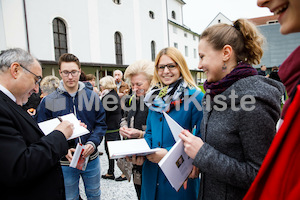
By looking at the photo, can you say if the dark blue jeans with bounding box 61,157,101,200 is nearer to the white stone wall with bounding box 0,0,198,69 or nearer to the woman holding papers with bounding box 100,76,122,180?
the woman holding papers with bounding box 100,76,122,180

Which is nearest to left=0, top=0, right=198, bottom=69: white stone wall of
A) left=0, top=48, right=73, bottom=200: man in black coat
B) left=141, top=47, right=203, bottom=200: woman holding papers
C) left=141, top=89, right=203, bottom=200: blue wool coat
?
left=0, top=48, right=73, bottom=200: man in black coat

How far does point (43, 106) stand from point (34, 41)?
36.6 ft

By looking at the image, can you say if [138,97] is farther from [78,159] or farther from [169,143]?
[78,159]

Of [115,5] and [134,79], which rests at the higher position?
[115,5]

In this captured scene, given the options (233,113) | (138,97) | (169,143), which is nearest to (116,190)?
(138,97)

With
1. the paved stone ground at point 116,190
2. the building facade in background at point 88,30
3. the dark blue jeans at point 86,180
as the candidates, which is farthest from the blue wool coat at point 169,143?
the building facade in background at point 88,30

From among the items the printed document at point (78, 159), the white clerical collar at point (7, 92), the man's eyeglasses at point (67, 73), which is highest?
the man's eyeglasses at point (67, 73)

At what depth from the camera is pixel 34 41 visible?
A: 11.3 metres

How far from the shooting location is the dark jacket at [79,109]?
2.37 m

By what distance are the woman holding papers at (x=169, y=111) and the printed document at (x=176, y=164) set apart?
0.32 meters

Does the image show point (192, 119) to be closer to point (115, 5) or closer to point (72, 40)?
point (72, 40)

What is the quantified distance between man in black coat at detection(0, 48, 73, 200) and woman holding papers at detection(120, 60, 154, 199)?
2.79ft

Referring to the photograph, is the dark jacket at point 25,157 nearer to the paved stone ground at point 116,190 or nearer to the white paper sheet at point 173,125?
the white paper sheet at point 173,125

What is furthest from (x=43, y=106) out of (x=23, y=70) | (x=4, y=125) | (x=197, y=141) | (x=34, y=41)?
(x=34, y=41)
